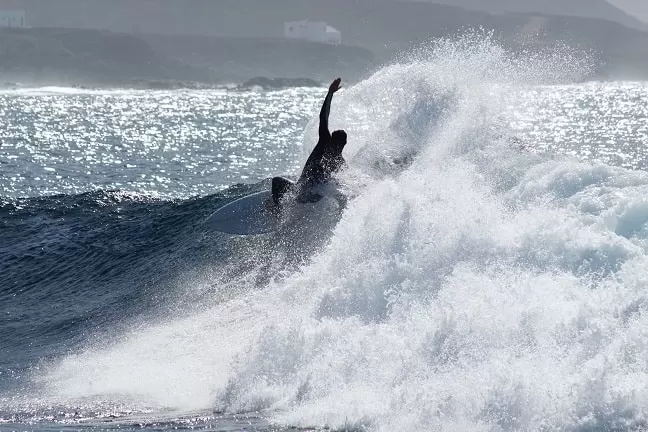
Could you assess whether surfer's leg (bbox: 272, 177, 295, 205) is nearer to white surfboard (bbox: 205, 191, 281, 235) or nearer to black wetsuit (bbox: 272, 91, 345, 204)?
black wetsuit (bbox: 272, 91, 345, 204)

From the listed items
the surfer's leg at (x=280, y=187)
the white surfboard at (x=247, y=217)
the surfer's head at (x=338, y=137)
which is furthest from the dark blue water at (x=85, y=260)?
the surfer's head at (x=338, y=137)

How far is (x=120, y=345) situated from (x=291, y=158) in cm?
4377

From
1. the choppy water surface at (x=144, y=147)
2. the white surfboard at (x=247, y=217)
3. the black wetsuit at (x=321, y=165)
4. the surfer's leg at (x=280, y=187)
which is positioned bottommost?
the choppy water surface at (x=144, y=147)

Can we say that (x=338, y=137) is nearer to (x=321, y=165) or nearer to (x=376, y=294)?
(x=321, y=165)

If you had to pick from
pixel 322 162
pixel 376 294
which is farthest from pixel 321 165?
pixel 376 294

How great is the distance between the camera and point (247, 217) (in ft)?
66.0

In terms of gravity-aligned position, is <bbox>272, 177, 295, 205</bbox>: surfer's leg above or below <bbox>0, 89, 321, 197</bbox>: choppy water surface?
above

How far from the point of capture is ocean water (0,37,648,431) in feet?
34.8

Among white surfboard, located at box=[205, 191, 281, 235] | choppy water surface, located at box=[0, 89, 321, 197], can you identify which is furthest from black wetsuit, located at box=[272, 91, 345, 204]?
choppy water surface, located at box=[0, 89, 321, 197]

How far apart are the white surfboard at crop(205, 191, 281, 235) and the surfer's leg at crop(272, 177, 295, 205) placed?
1.02 feet

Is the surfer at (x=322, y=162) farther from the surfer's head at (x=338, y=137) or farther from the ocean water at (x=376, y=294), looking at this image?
the ocean water at (x=376, y=294)

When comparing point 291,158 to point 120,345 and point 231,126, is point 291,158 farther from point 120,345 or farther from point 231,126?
point 120,345

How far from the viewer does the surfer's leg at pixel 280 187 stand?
19656 mm

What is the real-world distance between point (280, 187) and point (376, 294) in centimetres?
661
